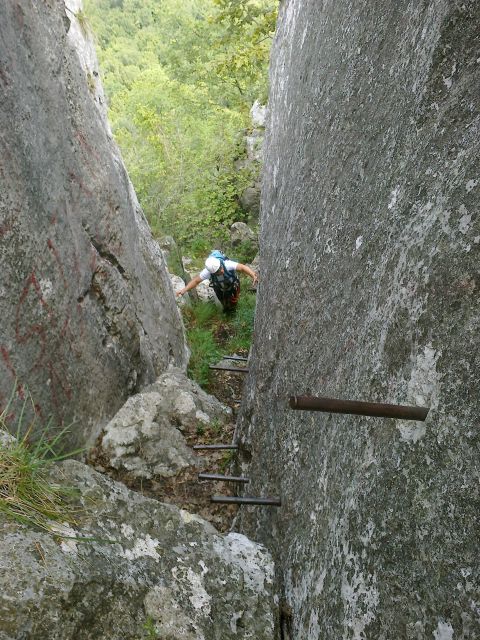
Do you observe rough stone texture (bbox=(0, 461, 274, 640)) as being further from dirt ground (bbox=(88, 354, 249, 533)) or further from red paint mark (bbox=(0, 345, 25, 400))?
dirt ground (bbox=(88, 354, 249, 533))

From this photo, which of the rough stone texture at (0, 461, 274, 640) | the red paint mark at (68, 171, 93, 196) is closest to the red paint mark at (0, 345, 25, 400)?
the rough stone texture at (0, 461, 274, 640)

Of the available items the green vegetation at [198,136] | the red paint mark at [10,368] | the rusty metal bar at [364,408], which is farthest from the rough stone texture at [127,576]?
the green vegetation at [198,136]

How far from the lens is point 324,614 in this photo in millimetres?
1742

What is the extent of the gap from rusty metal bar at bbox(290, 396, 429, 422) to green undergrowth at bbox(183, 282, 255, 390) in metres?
6.26

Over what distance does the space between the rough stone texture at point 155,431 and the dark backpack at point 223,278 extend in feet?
12.9

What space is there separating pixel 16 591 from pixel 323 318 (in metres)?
1.83

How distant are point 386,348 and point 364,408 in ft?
1.22

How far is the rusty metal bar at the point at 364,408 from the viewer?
1.43m

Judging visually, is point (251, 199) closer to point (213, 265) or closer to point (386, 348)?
point (213, 265)

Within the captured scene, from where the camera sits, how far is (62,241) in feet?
13.5

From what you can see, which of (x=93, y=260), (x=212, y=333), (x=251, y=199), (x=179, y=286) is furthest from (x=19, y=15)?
(x=251, y=199)

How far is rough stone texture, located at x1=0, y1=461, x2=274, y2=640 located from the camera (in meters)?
1.72

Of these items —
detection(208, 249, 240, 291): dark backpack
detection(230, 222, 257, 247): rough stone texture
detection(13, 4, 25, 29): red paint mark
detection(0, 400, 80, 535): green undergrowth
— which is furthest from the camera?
detection(230, 222, 257, 247): rough stone texture

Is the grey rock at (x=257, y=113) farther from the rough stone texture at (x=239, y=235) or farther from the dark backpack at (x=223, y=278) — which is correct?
the dark backpack at (x=223, y=278)
